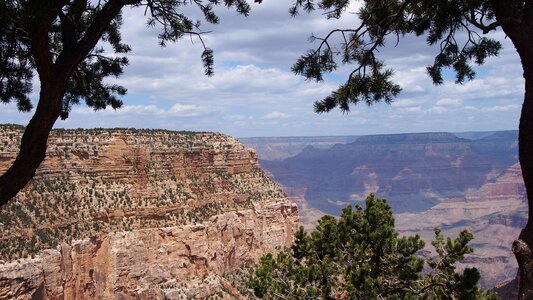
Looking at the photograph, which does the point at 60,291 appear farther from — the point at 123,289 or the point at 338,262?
the point at 338,262

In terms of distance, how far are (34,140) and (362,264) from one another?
836 centimetres

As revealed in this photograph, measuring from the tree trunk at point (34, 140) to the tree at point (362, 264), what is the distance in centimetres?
756

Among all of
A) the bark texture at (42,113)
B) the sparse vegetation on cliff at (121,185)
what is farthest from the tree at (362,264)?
the sparse vegetation on cliff at (121,185)

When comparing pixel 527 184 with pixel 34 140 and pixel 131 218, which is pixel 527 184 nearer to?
pixel 34 140

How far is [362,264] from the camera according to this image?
12.7 metres

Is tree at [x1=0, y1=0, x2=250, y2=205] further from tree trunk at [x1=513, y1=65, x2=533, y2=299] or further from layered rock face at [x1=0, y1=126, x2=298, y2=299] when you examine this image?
layered rock face at [x1=0, y1=126, x2=298, y2=299]

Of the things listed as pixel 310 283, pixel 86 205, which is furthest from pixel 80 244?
pixel 310 283

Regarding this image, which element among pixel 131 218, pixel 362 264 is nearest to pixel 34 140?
pixel 362 264

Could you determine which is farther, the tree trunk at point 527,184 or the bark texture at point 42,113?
the bark texture at point 42,113

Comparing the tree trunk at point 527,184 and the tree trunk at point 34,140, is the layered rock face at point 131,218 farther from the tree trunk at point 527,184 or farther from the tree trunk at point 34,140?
the tree trunk at point 527,184

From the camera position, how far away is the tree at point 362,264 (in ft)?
38.1

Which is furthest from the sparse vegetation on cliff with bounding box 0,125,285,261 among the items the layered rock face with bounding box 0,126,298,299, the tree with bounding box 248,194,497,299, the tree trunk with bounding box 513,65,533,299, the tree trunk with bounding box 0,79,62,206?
the tree trunk with bounding box 513,65,533,299

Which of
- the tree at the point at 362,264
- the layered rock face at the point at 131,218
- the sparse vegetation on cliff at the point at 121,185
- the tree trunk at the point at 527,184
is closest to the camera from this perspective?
the tree trunk at the point at 527,184

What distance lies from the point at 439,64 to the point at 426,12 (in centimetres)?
92
